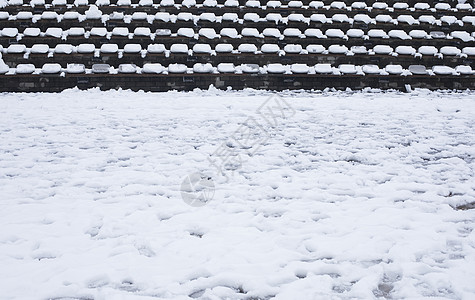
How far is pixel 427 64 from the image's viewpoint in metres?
8.63

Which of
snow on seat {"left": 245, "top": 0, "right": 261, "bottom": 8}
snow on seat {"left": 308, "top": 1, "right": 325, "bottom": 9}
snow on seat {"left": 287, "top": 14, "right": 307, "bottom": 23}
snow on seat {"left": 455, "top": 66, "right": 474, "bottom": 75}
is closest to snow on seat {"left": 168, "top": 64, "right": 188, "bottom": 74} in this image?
Result: snow on seat {"left": 245, "top": 0, "right": 261, "bottom": 8}

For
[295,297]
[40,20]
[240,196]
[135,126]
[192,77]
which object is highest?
[40,20]

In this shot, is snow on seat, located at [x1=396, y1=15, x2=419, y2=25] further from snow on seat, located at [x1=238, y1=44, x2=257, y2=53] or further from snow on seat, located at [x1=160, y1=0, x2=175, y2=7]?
snow on seat, located at [x1=160, y1=0, x2=175, y2=7]

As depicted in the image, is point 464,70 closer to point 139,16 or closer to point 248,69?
point 248,69

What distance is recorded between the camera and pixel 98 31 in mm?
8383

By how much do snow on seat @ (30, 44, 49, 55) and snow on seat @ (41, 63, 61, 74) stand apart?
461mm

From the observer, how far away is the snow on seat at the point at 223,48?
822 cm

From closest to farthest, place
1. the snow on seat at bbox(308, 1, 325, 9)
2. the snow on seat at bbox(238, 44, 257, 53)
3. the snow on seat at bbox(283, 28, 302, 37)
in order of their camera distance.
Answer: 1. the snow on seat at bbox(238, 44, 257, 53)
2. the snow on seat at bbox(283, 28, 302, 37)
3. the snow on seat at bbox(308, 1, 325, 9)

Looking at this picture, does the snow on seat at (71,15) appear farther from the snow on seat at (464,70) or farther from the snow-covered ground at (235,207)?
the snow on seat at (464,70)

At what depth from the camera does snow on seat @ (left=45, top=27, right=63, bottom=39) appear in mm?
8258

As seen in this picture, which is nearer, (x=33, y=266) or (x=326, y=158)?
(x=33, y=266)

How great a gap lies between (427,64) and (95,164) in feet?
26.0

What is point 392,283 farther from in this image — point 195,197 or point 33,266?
point 33,266

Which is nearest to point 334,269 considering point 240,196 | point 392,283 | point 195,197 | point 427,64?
point 392,283
